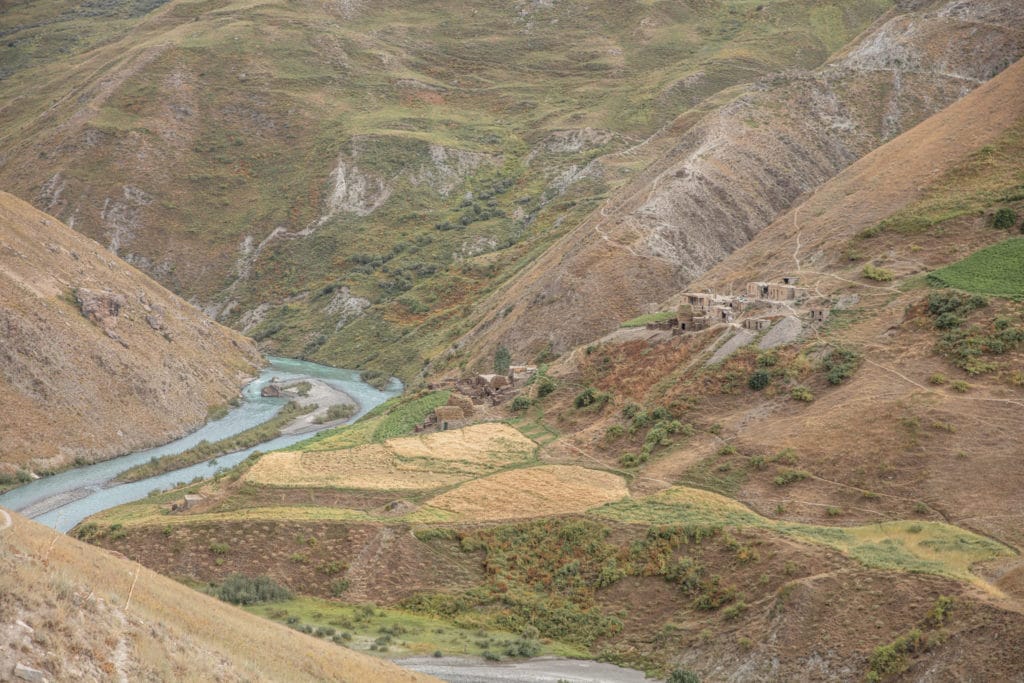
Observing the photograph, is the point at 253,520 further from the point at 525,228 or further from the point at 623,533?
the point at 525,228

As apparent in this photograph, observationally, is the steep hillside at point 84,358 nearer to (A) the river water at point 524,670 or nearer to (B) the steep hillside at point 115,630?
(A) the river water at point 524,670

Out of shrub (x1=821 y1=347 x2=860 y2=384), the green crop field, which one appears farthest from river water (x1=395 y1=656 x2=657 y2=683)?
the green crop field

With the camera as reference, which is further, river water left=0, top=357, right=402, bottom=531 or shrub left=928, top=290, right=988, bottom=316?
river water left=0, top=357, right=402, bottom=531

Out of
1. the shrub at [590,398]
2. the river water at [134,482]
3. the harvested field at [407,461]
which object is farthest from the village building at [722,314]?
the river water at [134,482]

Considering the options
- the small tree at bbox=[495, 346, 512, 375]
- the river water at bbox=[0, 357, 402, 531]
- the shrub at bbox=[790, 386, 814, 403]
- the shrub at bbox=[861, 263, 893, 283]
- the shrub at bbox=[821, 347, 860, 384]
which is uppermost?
the shrub at bbox=[861, 263, 893, 283]

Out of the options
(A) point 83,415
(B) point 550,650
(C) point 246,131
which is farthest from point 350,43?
(B) point 550,650

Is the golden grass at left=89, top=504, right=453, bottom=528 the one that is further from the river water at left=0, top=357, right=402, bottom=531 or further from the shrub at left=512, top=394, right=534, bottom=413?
the shrub at left=512, top=394, right=534, bottom=413

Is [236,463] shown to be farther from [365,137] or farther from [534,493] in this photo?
[365,137]
